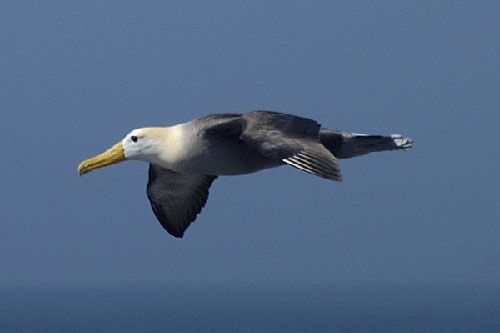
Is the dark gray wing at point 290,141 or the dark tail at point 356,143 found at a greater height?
the dark tail at point 356,143

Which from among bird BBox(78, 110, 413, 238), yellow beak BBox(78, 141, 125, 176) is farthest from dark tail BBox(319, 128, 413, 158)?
yellow beak BBox(78, 141, 125, 176)

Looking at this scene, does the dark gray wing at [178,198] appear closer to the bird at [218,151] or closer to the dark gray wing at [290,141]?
the bird at [218,151]

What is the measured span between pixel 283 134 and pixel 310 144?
0.54 m

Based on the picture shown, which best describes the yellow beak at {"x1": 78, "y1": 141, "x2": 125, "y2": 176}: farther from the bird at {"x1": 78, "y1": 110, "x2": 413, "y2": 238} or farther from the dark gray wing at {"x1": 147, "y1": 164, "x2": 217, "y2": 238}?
the dark gray wing at {"x1": 147, "y1": 164, "x2": 217, "y2": 238}

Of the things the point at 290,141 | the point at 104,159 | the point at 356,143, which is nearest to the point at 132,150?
the point at 104,159

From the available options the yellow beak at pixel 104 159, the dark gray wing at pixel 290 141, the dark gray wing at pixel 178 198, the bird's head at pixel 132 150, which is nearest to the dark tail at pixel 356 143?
the dark gray wing at pixel 290 141

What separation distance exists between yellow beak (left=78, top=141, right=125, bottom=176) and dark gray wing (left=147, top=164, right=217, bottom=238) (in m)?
1.35

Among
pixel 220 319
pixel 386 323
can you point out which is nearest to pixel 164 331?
pixel 220 319

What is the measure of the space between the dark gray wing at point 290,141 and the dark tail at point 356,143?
1.39 meters

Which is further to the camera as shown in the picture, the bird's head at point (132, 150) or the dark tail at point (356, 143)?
the dark tail at point (356, 143)

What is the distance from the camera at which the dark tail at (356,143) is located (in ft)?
59.6

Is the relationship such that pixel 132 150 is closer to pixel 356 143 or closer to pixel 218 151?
pixel 218 151

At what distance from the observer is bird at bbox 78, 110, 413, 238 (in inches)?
611

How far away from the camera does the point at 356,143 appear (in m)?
18.2
